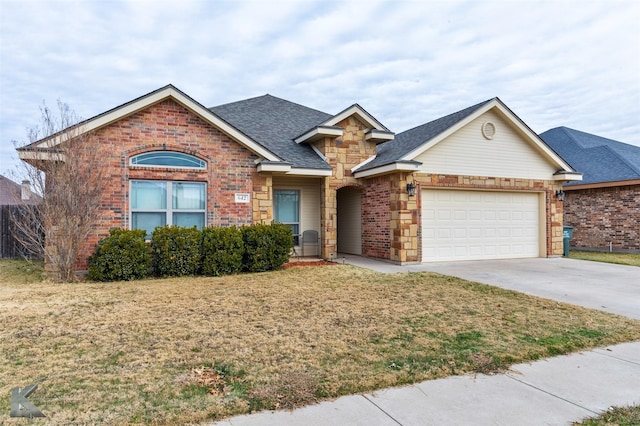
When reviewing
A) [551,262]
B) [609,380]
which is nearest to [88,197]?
[609,380]

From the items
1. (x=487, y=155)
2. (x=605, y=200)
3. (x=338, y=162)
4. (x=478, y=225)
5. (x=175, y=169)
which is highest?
(x=487, y=155)

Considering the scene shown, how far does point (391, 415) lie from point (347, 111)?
1145 cm

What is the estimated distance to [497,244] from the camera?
1340 cm

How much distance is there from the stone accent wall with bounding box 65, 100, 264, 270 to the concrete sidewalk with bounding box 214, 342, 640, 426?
842cm

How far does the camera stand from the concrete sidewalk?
296 cm

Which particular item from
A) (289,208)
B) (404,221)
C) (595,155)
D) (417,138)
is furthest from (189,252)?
(595,155)

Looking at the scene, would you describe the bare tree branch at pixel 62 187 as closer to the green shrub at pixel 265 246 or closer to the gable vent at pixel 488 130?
the green shrub at pixel 265 246

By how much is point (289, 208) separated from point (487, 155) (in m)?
6.97

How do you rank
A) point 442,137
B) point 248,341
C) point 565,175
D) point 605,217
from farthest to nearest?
point 605,217 → point 565,175 → point 442,137 → point 248,341

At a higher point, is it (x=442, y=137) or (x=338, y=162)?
(x=442, y=137)

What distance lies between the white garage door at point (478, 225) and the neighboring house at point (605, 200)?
493 cm

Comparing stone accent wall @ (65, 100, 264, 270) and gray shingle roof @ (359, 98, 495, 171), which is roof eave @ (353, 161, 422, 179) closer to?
gray shingle roof @ (359, 98, 495, 171)

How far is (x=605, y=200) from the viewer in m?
16.7

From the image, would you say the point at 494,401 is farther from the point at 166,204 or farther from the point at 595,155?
the point at 595,155
